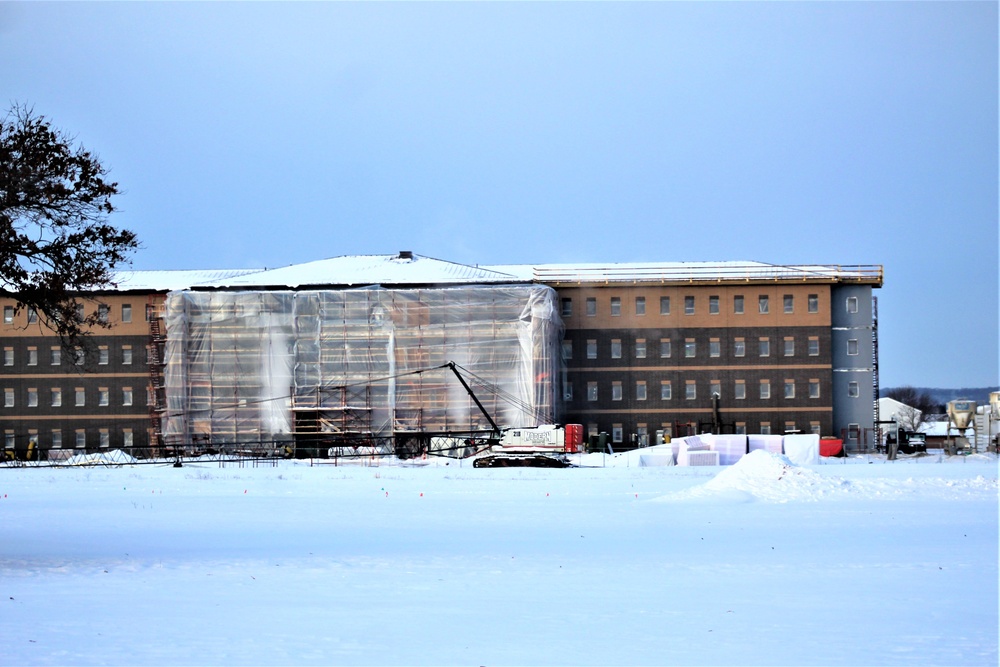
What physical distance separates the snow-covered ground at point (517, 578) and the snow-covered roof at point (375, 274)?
41.7 meters

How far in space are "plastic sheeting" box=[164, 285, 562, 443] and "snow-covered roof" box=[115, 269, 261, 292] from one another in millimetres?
8039

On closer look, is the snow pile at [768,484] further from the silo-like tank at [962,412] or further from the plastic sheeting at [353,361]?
the silo-like tank at [962,412]

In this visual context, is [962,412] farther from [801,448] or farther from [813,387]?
[801,448]

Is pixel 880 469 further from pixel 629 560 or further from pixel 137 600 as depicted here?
pixel 137 600

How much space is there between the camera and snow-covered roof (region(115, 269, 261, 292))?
76.9m

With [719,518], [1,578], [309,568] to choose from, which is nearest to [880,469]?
[719,518]

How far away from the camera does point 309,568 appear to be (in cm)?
1658

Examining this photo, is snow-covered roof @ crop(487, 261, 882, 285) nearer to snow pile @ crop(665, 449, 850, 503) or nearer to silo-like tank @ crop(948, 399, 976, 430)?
silo-like tank @ crop(948, 399, 976, 430)

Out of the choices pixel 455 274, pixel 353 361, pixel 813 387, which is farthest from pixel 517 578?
pixel 813 387

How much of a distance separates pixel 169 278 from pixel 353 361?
65.1 ft

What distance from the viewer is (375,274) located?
7356 cm

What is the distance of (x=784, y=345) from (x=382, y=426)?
28.2m

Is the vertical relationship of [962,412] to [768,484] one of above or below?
below

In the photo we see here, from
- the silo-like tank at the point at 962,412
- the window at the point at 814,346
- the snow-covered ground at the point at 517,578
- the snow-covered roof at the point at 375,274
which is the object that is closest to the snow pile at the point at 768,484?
the snow-covered ground at the point at 517,578
